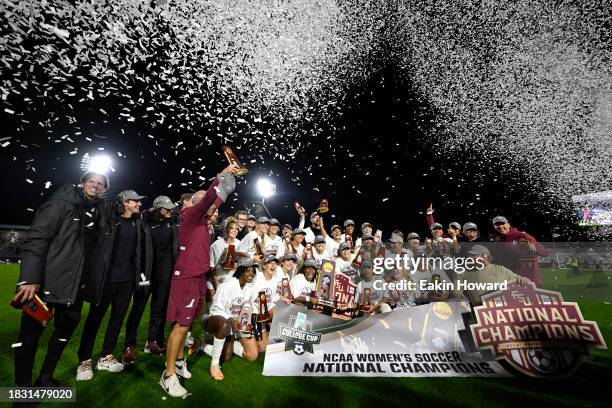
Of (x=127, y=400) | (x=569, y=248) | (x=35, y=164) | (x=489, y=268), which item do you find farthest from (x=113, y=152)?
(x=569, y=248)

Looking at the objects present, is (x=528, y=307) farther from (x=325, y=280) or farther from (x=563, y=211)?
(x=563, y=211)

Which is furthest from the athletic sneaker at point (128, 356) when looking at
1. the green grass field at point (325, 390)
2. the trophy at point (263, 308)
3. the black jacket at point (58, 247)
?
the trophy at point (263, 308)

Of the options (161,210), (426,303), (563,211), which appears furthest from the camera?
(563,211)

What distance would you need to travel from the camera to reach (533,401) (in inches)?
159

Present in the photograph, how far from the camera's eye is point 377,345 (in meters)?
5.05

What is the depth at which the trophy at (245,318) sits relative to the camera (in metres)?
5.77

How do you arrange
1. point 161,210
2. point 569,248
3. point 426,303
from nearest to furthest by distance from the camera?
point 426,303
point 161,210
point 569,248

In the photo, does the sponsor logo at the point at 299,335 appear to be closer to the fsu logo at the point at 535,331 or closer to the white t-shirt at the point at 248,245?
the fsu logo at the point at 535,331

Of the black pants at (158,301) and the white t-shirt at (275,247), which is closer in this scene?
the black pants at (158,301)

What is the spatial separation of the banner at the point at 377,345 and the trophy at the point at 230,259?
205cm

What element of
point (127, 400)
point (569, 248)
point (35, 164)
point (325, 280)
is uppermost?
point (35, 164)

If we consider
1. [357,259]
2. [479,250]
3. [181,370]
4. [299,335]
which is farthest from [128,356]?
[479,250]

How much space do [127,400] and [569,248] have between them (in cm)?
2533

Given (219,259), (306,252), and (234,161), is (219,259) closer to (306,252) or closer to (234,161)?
(306,252)
